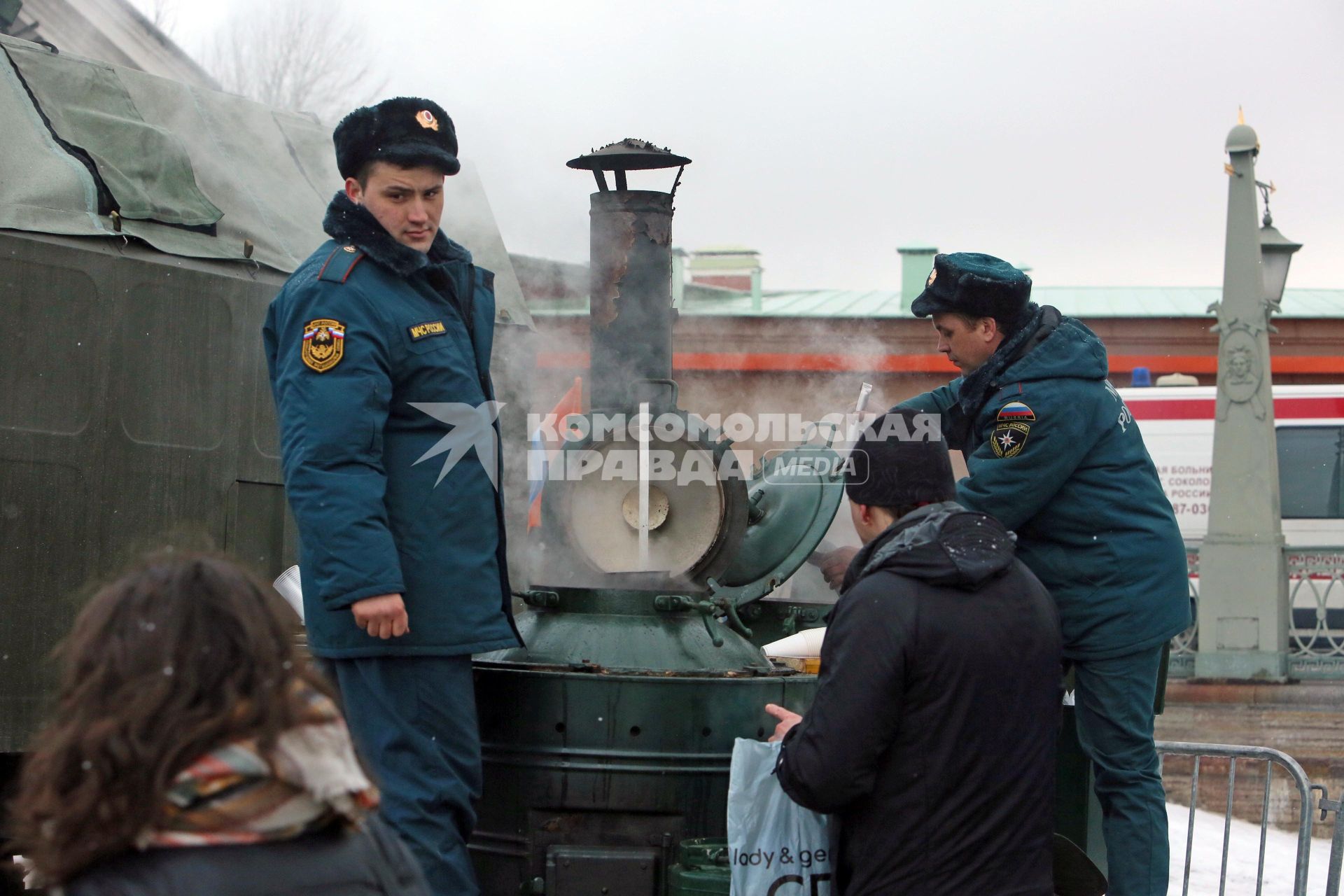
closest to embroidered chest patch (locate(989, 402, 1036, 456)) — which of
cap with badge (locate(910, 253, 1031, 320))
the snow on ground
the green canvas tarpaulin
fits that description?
cap with badge (locate(910, 253, 1031, 320))

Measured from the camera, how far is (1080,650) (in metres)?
3.61

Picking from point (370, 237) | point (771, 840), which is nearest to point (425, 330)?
point (370, 237)

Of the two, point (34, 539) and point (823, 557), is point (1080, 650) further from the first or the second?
point (34, 539)

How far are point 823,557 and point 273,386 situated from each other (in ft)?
9.68

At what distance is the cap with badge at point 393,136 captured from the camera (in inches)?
130

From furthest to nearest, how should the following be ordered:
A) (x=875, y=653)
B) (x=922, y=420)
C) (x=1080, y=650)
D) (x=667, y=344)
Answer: (x=667, y=344) < (x=1080, y=650) < (x=922, y=420) < (x=875, y=653)

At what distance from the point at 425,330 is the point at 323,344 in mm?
259

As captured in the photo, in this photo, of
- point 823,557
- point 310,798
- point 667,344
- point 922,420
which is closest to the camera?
point 310,798

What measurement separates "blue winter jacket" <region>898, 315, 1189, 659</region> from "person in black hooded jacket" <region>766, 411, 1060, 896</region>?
83 centimetres

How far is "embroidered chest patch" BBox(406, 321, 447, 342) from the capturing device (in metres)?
3.29

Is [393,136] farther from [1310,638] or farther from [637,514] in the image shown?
[1310,638]

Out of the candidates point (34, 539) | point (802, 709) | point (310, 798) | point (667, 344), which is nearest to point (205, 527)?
point (34, 539)

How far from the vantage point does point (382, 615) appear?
9.78 ft

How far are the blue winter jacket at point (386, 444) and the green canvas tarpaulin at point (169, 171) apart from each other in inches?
84.3
